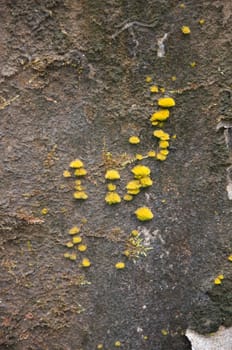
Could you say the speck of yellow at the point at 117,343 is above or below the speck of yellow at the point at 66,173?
below

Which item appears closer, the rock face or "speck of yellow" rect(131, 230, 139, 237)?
the rock face

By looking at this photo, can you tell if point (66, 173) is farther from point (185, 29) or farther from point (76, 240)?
point (185, 29)

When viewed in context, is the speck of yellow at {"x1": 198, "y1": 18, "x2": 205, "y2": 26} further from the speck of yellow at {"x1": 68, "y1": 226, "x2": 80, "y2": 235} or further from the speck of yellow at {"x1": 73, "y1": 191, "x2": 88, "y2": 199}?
the speck of yellow at {"x1": 68, "y1": 226, "x2": 80, "y2": 235}

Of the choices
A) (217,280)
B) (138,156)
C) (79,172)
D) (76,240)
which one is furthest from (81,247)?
(217,280)

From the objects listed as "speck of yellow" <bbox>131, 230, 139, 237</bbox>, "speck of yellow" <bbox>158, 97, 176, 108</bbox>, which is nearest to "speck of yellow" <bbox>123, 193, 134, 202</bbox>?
"speck of yellow" <bbox>131, 230, 139, 237</bbox>

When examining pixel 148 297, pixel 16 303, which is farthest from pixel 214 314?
pixel 16 303

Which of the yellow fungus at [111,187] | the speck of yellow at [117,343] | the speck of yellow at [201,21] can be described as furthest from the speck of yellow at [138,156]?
the speck of yellow at [117,343]

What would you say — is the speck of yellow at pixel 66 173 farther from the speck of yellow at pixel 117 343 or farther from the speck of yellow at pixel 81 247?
the speck of yellow at pixel 117 343
